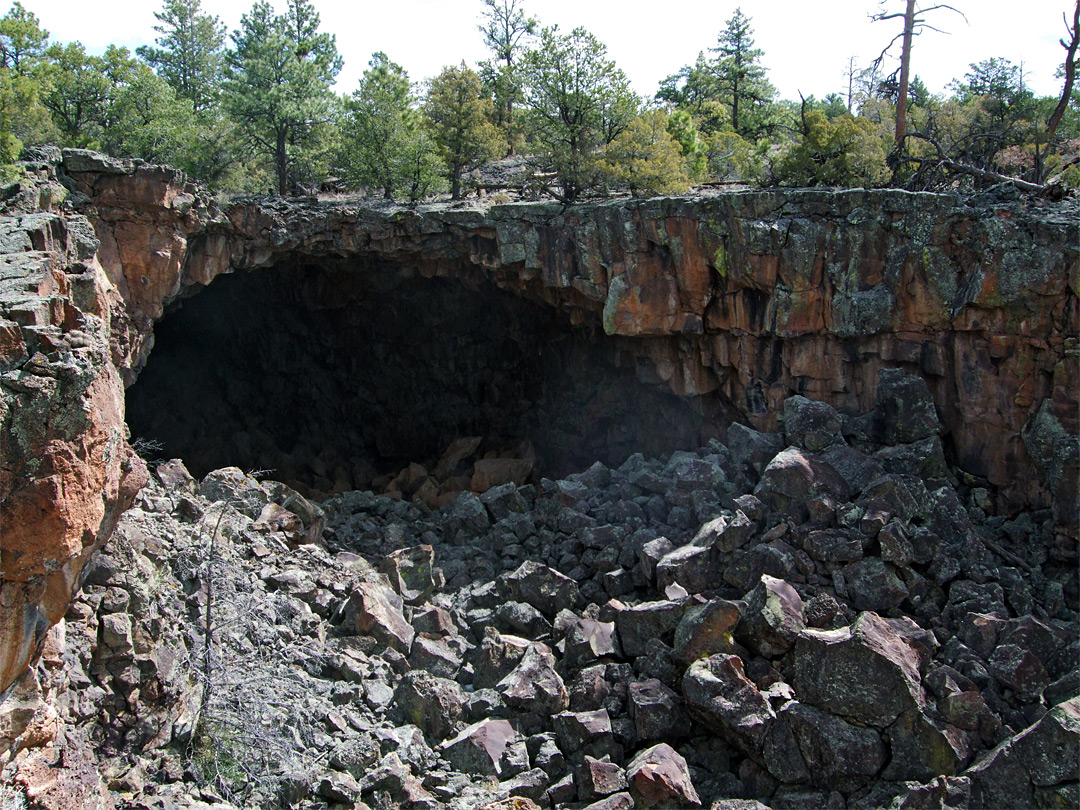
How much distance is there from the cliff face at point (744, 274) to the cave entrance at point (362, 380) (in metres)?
2.23

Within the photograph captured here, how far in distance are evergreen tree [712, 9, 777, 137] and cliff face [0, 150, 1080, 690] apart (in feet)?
50.8

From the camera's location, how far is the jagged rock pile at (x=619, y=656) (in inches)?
324

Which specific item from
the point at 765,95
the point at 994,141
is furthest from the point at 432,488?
the point at 765,95

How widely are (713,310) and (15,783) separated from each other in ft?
41.6

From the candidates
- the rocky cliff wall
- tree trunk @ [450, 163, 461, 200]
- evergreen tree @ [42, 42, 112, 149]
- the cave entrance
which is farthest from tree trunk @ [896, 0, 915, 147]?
evergreen tree @ [42, 42, 112, 149]

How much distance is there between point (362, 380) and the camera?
2198cm

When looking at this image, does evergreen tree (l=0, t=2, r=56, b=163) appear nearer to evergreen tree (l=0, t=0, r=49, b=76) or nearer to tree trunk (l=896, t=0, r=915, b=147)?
evergreen tree (l=0, t=0, r=49, b=76)

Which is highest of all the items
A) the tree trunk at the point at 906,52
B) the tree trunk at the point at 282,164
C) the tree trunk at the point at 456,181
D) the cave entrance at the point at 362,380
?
the tree trunk at the point at 906,52

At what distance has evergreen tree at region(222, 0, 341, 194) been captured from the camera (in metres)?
19.6

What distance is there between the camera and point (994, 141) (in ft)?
50.0

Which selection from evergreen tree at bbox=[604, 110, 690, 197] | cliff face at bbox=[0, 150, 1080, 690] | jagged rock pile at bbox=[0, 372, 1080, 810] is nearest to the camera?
Result: jagged rock pile at bbox=[0, 372, 1080, 810]

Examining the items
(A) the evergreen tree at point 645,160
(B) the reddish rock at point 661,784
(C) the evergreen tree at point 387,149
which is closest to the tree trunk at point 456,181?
(C) the evergreen tree at point 387,149

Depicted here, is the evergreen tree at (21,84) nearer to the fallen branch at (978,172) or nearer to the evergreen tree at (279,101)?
the evergreen tree at (279,101)

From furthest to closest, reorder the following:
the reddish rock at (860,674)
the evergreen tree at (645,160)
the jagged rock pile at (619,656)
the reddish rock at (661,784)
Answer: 1. the evergreen tree at (645,160)
2. the reddish rock at (860,674)
3. the reddish rock at (661,784)
4. the jagged rock pile at (619,656)
